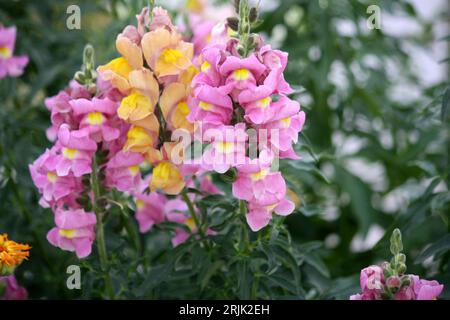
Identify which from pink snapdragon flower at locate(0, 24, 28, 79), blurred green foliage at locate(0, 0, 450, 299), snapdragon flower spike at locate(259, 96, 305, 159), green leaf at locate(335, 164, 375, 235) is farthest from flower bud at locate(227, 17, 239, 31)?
green leaf at locate(335, 164, 375, 235)

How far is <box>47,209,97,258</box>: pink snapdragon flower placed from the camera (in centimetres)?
139

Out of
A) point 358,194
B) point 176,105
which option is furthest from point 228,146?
point 358,194

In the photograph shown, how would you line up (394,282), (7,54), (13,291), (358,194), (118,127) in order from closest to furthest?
(394,282) → (118,127) → (13,291) → (7,54) → (358,194)

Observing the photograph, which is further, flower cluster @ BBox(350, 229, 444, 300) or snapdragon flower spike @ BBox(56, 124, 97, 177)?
snapdragon flower spike @ BBox(56, 124, 97, 177)

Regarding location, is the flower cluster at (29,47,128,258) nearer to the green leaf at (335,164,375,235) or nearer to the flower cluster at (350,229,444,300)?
the flower cluster at (350,229,444,300)

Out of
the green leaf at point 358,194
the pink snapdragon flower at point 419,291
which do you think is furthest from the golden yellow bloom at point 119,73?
the green leaf at point 358,194

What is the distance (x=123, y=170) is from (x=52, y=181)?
11cm

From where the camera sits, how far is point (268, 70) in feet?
4.21

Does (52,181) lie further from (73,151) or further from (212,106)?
(212,106)

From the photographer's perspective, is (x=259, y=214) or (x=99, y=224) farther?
(x=99, y=224)

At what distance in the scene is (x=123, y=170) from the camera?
4.60ft

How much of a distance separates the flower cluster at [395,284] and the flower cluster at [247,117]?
0.57 feet

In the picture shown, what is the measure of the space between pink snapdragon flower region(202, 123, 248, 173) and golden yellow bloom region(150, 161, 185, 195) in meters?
0.14
